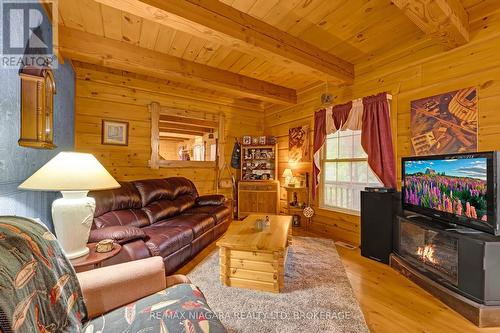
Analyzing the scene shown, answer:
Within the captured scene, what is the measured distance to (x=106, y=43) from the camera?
271 cm

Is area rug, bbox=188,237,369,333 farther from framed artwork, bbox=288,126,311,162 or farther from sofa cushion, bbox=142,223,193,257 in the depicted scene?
framed artwork, bbox=288,126,311,162

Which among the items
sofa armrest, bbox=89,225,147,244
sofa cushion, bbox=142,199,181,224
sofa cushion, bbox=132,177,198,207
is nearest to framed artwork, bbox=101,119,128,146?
sofa cushion, bbox=132,177,198,207

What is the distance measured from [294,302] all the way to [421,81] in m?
2.91

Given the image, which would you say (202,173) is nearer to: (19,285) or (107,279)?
(107,279)

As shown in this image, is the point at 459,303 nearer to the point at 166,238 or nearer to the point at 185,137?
the point at 166,238

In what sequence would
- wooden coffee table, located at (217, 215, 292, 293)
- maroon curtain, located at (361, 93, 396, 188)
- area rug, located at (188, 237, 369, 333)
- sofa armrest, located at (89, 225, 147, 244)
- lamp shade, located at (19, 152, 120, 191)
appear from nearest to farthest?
lamp shade, located at (19, 152, 120, 191) → area rug, located at (188, 237, 369, 333) → sofa armrest, located at (89, 225, 147, 244) → wooden coffee table, located at (217, 215, 292, 293) → maroon curtain, located at (361, 93, 396, 188)

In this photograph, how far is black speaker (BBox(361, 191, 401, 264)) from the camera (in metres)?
2.64

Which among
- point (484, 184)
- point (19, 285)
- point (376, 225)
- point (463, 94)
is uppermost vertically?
point (463, 94)

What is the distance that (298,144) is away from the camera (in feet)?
14.4

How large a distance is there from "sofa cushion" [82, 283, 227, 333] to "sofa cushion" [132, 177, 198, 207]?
2.09m

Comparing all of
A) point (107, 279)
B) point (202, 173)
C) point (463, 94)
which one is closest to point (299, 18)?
point (463, 94)

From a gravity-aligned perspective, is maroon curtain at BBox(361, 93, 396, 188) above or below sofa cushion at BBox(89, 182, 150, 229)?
above

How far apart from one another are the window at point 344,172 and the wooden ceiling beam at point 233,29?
118cm

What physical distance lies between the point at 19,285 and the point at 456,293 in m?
2.81
